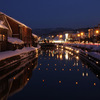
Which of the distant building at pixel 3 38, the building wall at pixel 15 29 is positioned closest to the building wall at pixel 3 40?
the distant building at pixel 3 38

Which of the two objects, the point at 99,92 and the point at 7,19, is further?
the point at 7,19

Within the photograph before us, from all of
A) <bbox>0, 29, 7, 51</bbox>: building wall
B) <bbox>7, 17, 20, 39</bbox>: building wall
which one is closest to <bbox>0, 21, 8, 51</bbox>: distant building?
<bbox>0, 29, 7, 51</bbox>: building wall

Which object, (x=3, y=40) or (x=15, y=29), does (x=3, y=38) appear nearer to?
(x=3, y=40)

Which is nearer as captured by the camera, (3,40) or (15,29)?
(3,40)

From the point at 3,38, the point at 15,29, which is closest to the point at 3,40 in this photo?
the point at 3,38

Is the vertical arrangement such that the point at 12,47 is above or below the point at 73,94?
above

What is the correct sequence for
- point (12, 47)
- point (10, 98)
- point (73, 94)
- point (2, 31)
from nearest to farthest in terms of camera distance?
point (10, 98) < point (73, 94) < point (2, 31) < point (12, 47)

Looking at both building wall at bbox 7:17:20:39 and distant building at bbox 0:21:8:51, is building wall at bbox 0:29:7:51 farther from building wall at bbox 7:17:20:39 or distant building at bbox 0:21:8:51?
building wall at bbox 7:17:20:39

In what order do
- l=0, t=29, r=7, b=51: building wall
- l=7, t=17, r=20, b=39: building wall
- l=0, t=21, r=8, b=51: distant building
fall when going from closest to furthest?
l=0, t=21, r=8, b=51: distant building, l=0, t=29, r=7, b=51: building wall, l=7, t=17, r=20, b=39: building wall

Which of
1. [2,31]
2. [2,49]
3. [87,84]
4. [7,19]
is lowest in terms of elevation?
[87,84]

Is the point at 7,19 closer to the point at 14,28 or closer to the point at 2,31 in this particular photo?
the point at 14,28

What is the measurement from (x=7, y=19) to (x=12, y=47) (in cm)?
1258

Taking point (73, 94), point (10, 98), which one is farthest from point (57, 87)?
point (10, 98)

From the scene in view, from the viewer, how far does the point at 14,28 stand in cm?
4741
